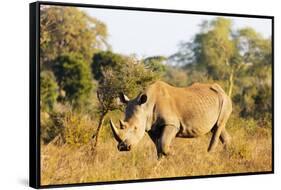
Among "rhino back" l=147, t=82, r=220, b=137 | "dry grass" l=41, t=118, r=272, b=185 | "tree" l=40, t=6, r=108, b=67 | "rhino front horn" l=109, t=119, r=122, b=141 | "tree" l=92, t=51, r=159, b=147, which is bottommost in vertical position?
"dry grass" l=41, t=118, r=272, b=185

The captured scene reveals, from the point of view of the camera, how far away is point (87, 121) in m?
8.48

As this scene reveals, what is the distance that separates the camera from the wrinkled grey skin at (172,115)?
8727 millimetres

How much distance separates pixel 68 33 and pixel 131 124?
1.19 metres

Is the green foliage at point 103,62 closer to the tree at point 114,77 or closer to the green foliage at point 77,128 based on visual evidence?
the tree at point 114,77

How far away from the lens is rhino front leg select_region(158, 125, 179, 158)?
8.91m

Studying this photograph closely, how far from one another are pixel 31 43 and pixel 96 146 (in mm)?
1257

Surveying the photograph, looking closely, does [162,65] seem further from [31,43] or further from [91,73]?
[31,43]

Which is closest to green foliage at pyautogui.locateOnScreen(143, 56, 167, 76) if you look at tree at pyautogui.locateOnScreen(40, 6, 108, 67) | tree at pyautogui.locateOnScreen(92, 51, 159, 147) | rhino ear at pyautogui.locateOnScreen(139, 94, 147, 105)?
tree at pyautogui.locateOnScreen(92, 51, 159, 147)

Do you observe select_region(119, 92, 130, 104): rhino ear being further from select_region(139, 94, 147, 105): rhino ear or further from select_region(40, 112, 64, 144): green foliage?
select_region(40, 112, 64, 144): green foliage

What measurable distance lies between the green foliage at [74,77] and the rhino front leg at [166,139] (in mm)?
1010

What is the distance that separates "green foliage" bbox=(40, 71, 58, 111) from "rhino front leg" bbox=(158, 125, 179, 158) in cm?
134

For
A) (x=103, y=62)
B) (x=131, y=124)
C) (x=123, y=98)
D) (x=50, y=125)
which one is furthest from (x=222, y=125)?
(x=50, y=125)

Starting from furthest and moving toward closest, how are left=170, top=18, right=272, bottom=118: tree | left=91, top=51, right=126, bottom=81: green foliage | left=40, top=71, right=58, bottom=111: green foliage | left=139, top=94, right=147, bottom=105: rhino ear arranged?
left=170, top=18, right=272, bottom=118: tree → left=139, top=94, right=147, bottom=105: rhino ear → left=91, top=51, right=126, bottom=81: green foliage → left=40, top=71, right=58, bottom=111: green foliage

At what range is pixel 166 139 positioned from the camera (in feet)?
29.3
